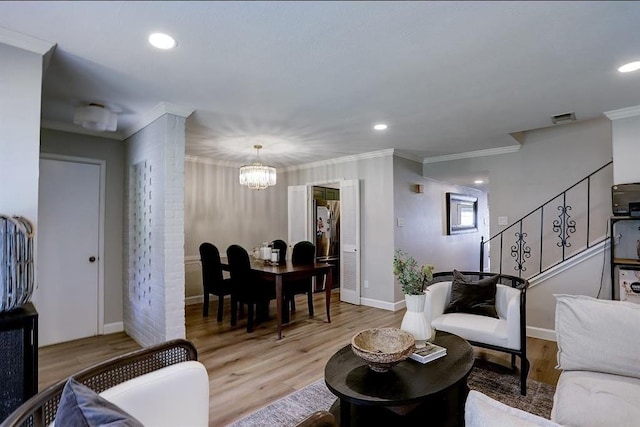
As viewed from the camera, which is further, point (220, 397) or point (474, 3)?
point (220, 397)

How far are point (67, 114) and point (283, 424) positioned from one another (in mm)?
3433

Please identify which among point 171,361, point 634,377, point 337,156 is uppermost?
point 337,156

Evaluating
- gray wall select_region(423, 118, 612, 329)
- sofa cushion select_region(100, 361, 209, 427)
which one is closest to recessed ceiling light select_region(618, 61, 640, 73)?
gray wall select_region(423, 118, 612, 329)

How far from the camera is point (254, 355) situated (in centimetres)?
329

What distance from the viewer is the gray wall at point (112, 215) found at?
4.01 m

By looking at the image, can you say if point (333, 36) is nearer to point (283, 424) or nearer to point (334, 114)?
point (334, 114)

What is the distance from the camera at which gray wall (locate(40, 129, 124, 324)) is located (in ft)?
13.1

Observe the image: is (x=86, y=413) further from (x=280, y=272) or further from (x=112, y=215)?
(x=112, y=215)

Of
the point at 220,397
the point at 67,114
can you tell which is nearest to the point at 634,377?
the point at 220,397

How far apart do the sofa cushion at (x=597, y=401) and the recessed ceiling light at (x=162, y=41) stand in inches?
109

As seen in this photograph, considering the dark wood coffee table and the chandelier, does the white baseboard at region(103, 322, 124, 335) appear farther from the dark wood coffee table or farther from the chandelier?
the dark wood coffee table

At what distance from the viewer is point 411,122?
3.66 meters

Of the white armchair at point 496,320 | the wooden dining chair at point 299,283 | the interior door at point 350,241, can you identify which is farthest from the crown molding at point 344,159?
the white armchair at point 496,320

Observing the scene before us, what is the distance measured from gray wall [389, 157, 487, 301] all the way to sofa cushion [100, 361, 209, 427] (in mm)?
4067
